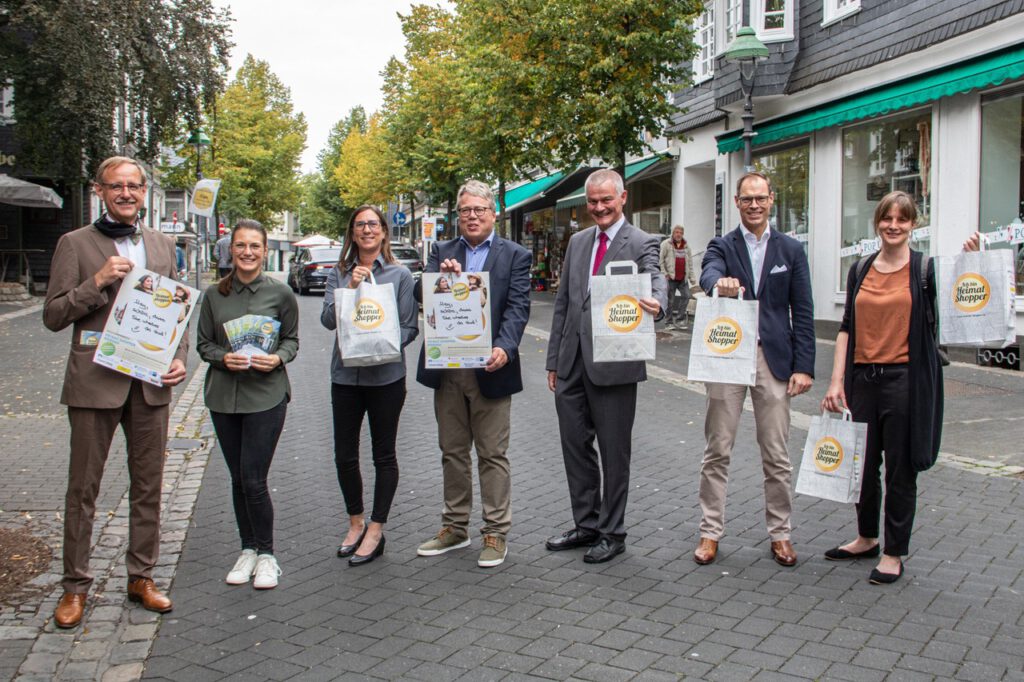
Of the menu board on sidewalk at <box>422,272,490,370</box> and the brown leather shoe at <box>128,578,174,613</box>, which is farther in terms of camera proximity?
the menu board on sidewalk at <box>422,272,490,370</box>

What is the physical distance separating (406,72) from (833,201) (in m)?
23.3

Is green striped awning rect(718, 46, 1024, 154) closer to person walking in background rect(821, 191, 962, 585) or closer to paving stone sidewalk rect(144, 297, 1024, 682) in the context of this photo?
paving stone sidewalk rect(144, 297, 1024, 682)

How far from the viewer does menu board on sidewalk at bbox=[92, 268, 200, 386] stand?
13.8 feet

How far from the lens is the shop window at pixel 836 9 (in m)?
15.6

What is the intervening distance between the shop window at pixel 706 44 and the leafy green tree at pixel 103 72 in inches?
417

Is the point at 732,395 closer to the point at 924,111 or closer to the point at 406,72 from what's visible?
the point at 924,111

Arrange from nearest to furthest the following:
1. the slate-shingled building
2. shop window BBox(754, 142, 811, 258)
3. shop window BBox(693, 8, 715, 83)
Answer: the slate-shingled building < shop window BBox(754, 142, 811, 258) < shop window BBox(693, 8, 715, 83)

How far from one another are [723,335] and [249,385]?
2.30m

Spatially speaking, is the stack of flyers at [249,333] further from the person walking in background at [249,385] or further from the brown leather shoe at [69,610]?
the brown leather shoe at [69,610]

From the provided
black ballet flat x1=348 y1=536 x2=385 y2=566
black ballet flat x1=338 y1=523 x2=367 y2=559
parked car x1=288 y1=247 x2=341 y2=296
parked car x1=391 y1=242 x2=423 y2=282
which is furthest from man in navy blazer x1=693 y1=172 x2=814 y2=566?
parked car x1=288 y1=247 x2=341 y2=296

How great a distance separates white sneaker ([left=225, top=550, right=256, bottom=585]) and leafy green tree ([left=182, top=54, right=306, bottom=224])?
143ft

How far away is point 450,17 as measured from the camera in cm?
3322

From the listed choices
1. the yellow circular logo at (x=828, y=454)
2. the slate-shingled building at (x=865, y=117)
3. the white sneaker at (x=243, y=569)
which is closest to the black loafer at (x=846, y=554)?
the yellow circular logo at (x=828, y=454)

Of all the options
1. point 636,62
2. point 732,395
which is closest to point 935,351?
point 732,395
